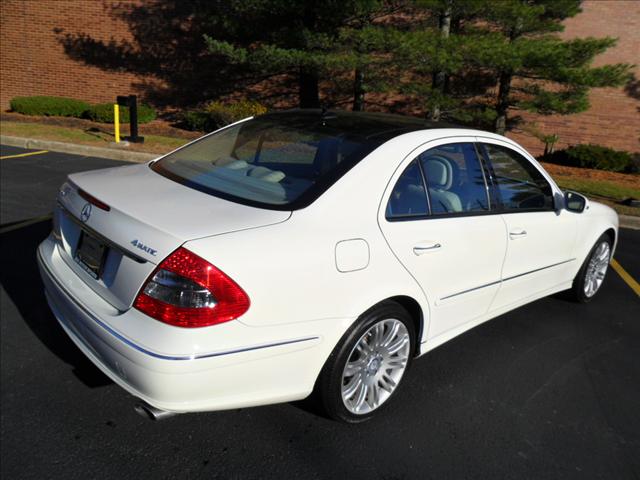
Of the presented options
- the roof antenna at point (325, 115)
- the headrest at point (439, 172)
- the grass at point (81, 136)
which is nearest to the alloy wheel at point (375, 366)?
the headrest at point (439, 172)

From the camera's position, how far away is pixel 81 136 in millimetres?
13008

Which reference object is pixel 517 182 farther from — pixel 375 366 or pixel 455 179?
pixel 375 366

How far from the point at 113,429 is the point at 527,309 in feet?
11.2

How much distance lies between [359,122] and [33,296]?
2709mm

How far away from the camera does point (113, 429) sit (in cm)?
276

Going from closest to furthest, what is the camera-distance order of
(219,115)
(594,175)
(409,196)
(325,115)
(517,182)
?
(409,196), (325,115), (517,182), (594,175), (219,115)

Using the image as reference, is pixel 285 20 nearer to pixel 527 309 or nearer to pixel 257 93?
pixel 257 93

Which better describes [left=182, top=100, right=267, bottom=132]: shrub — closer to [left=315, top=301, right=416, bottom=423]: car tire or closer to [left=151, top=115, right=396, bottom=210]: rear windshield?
[left=151, top=115, right=396, bottom=210]: rear windshield

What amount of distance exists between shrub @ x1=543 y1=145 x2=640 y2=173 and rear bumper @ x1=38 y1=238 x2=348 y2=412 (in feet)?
45.9

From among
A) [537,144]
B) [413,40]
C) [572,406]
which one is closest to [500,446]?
[572,406]

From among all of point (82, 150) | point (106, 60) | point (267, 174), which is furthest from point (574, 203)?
point (106, 60)

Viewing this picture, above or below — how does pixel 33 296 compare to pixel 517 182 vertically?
below

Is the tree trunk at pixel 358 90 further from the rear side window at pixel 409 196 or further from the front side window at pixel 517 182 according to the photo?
the rear side window at pixel 409 196

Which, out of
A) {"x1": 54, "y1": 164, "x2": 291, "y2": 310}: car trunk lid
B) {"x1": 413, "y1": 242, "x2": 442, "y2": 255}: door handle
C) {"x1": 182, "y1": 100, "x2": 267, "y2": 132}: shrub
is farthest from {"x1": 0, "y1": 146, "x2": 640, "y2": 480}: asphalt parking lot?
{"x1": 182, "y1": 100, "x2": 267, "y2": 132}: shrub
